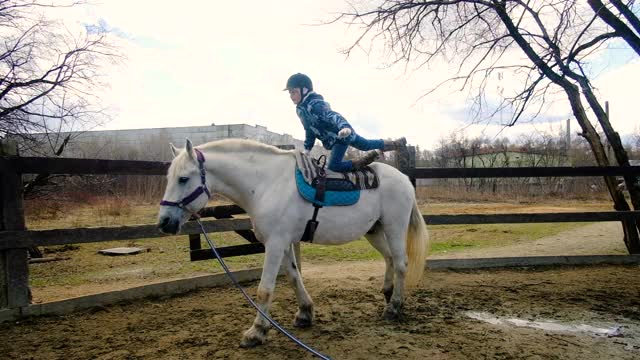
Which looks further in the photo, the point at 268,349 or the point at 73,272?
the point at 73,272

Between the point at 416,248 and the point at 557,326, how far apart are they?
151 centimetres

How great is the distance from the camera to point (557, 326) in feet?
12.6

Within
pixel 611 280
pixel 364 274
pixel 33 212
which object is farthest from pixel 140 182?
pixel 611 280

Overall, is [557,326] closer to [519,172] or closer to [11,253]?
[519,172]

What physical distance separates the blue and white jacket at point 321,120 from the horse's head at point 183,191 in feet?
3.75

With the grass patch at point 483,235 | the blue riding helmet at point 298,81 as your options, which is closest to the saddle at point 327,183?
the blue riding helmet at point 298,81

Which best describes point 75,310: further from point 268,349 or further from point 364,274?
point 364,274

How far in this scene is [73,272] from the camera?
7246 mm

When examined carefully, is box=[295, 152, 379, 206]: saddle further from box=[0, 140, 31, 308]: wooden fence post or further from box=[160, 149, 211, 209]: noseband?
box=[0, 140, 31, 308]: wooden fence post

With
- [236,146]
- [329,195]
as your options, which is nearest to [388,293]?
[329,195]

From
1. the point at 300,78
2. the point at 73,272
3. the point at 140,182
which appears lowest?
the point at 73,272

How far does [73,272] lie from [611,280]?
873 centimetres

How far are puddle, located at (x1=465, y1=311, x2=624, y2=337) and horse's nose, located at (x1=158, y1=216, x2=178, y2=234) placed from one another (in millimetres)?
3101

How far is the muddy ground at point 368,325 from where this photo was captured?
327cm
